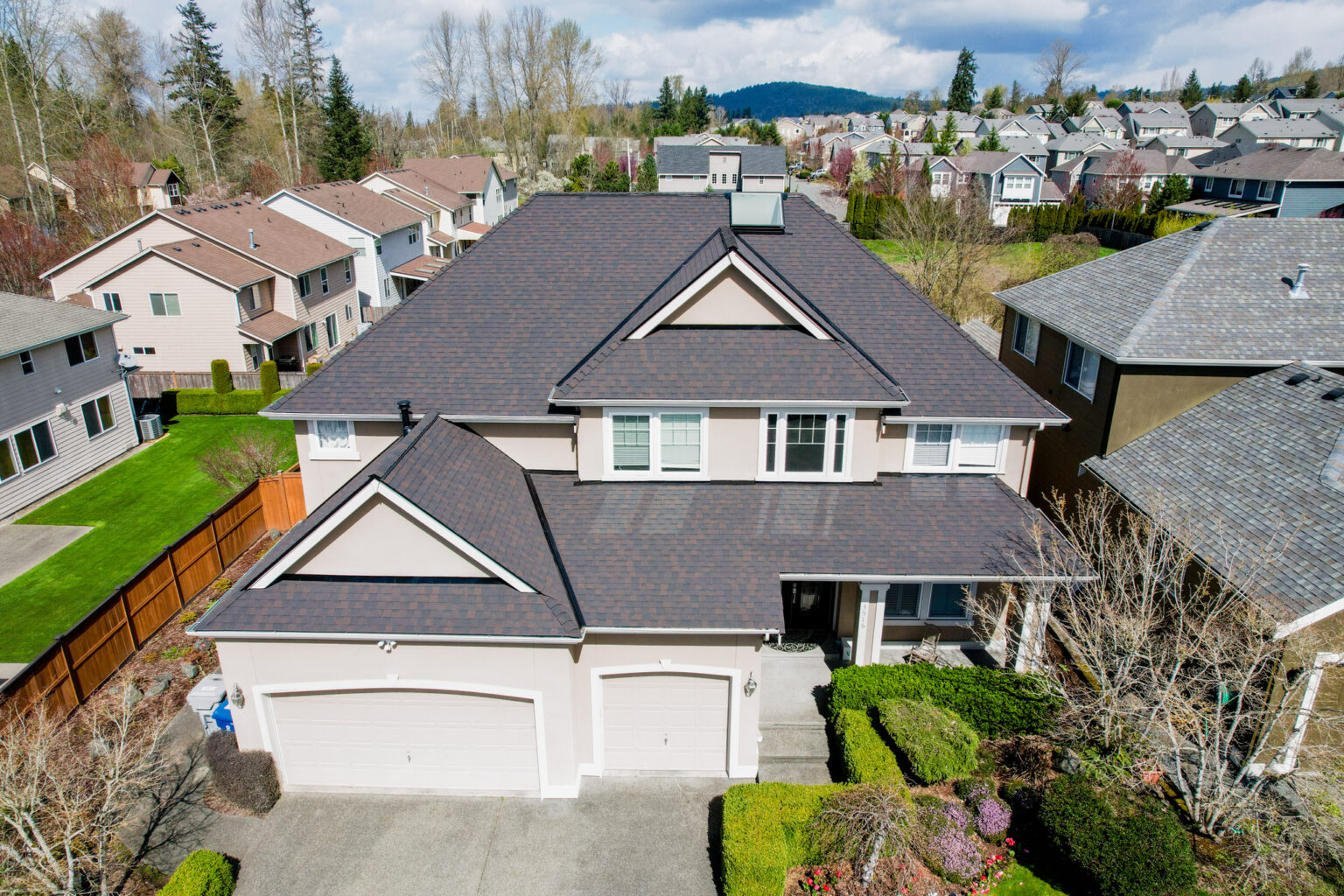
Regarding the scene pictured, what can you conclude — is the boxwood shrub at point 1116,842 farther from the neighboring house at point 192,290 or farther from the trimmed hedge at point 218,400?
the neighboring house at point 192,290

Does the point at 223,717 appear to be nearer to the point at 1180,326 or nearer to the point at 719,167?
the point at 1180,326

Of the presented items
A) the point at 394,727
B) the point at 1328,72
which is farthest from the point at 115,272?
the point at 1328,72

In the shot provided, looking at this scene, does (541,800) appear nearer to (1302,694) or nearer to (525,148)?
(1302,694)

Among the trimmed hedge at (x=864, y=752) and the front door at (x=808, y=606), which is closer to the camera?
the trimmed hedge at (x=864, y=752)

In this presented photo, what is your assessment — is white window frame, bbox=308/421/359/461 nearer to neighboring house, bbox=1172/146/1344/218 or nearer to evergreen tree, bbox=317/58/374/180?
evergreen tree, bbox=317/58/374/180

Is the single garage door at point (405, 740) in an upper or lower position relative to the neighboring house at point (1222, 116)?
lower

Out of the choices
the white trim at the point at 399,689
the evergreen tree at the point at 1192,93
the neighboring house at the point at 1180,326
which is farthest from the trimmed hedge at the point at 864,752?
the evergreen tree at the point at 1192,93
